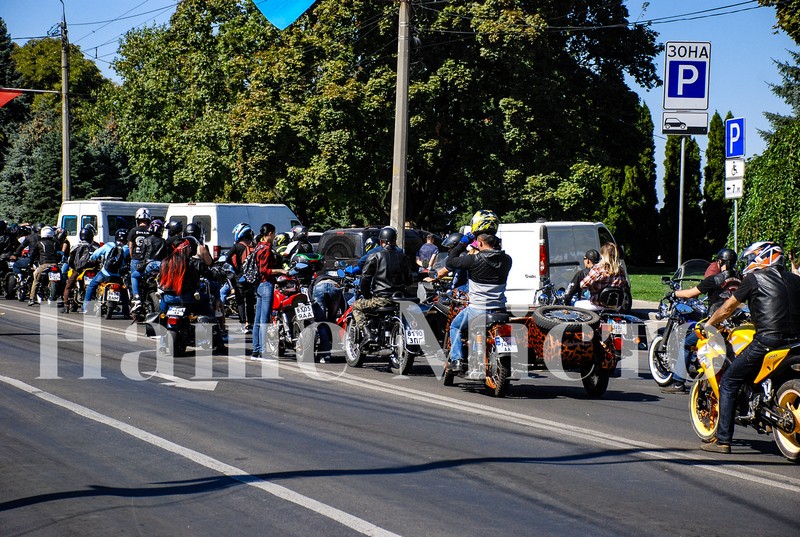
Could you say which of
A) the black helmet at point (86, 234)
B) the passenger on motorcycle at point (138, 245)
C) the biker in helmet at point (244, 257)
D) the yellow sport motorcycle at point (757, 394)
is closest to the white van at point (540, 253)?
the biker in helmet at point (244, 257)

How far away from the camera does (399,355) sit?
11.2 metres

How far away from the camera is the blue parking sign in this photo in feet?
48.0

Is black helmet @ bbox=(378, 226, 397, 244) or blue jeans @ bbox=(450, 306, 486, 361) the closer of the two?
blue jeans @ bbox=(450, 306, 486, 361)

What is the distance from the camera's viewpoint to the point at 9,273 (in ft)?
78.3

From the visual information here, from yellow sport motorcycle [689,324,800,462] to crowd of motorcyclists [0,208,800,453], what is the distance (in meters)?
0.11

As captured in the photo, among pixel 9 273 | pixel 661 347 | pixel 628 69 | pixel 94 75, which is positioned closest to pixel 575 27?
pixel 628 69

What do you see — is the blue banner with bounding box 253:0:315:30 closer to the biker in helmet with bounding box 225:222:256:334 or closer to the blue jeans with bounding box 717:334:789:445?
the biker in helmet with bounding box 225:222:256:334

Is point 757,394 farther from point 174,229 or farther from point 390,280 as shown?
point 174,229

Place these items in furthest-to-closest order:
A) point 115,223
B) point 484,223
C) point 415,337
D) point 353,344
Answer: point 115,223, point 353,344, point 415,337, point 484,223

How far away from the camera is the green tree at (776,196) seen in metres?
19.4

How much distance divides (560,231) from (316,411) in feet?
33.2

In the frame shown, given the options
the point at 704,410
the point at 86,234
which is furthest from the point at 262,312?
the point at 86,234

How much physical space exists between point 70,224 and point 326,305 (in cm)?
1762

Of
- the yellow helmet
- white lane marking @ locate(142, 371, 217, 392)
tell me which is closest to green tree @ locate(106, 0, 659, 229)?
the yellow helmet
